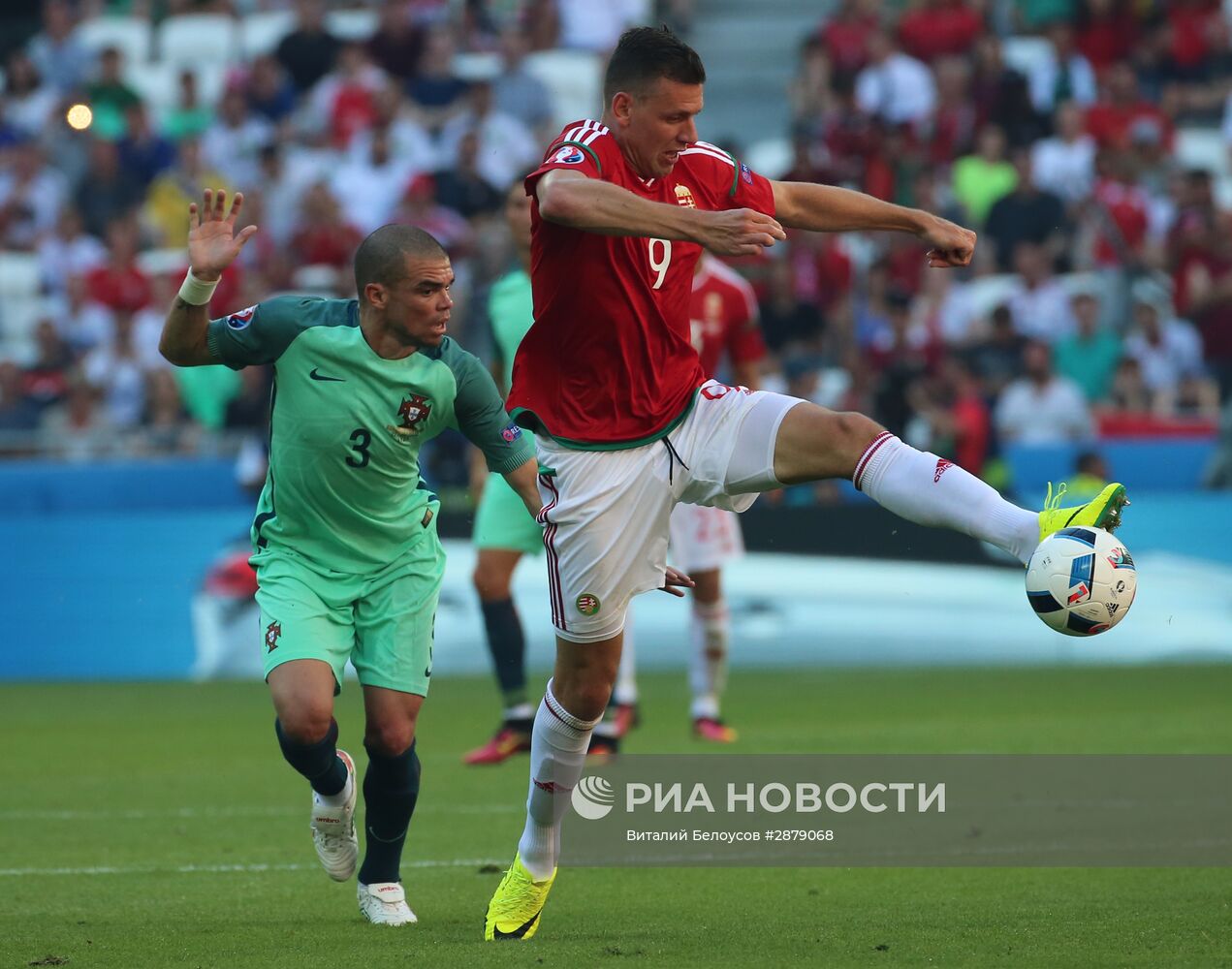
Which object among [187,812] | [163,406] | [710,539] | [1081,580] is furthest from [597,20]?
[1081,580]

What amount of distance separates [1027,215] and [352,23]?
8729 millimetres

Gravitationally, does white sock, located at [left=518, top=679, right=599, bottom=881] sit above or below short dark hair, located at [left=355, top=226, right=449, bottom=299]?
below

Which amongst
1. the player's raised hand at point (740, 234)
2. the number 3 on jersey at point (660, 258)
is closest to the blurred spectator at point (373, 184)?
the number 3 on jersey at point (660, 258)

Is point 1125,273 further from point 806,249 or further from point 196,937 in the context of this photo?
point 196,937

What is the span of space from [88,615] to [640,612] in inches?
161

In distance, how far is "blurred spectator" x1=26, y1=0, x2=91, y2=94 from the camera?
22219mm

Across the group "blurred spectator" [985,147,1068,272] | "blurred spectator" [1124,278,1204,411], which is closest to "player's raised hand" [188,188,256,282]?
"blurred spectator" [1124,278,1204,411]

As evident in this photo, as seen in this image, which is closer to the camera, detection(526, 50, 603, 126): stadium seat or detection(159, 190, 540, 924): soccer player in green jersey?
detection(159, 190, 540, 924): soccer player in green jersey

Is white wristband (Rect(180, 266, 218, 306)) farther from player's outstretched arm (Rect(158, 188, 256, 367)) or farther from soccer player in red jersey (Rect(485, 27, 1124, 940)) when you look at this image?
soccer player in red jersey (Rect(485, 27, 1124, 940))

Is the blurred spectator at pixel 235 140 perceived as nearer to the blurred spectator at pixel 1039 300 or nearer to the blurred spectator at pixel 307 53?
the blurred spectator at pixel 307 53

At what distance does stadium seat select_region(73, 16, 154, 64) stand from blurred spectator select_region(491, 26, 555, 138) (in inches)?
201

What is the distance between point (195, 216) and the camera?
5.95m

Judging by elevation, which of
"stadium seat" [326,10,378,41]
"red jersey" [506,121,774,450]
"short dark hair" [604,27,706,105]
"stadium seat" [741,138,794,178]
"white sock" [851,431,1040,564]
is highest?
"short dark hair" [604,27,706,105]

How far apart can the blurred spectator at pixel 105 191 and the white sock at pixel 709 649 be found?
11339mm
